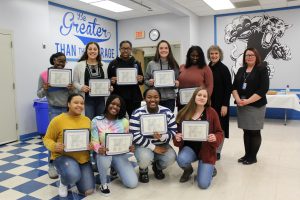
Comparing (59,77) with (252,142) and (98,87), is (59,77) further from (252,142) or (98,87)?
(252,142)

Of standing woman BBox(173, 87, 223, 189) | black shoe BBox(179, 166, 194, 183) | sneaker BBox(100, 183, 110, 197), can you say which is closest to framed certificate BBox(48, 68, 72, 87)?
sneaker BBox(100, 183, 110, 197)

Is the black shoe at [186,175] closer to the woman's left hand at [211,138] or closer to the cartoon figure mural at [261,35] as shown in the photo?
the woman's left hand at [211,138]

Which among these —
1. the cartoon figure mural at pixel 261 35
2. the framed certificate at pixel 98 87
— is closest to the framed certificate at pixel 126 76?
the framed certificate at pixel 98 87

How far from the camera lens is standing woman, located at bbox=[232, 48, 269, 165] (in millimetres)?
3258

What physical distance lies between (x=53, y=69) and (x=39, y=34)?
257cm

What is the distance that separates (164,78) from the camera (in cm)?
323

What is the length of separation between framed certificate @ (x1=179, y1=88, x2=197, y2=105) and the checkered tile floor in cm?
130

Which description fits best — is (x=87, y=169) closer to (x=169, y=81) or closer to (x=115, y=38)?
(x=169, y=81)

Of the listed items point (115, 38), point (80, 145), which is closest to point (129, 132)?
point (80, 145)

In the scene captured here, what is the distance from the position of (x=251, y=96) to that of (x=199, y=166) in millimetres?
1098

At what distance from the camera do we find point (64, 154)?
2613mm

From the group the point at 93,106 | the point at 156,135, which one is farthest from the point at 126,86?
the point at 156,135

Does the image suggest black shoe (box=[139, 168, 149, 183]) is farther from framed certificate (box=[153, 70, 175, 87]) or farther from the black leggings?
the black leggings

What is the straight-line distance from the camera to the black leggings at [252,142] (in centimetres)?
339
